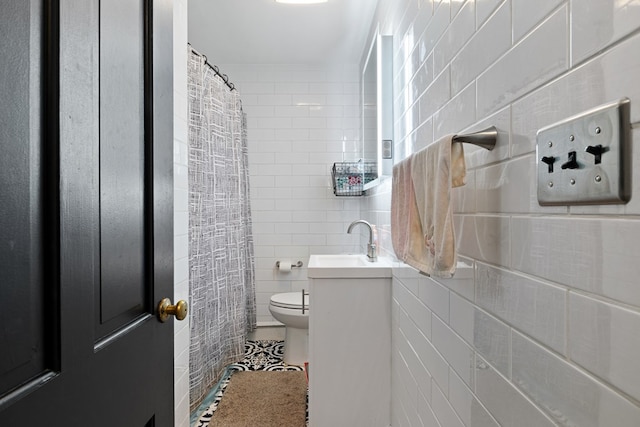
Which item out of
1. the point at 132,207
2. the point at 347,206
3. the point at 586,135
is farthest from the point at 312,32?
the point at 586,135

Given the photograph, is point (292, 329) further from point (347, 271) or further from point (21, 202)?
point (21, 202)

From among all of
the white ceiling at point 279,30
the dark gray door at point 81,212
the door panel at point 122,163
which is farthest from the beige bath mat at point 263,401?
the white ceiling at point 279,30

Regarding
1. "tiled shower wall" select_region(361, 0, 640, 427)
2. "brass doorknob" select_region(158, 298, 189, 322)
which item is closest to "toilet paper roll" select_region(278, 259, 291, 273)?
"tiled shower wall" select_region(361, 0, 640, 427)

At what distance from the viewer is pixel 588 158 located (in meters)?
0.44

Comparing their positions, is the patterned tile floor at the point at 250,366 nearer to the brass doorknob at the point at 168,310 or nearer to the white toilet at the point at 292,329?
the white toilet at the point at 292,329

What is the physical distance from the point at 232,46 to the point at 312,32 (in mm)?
669

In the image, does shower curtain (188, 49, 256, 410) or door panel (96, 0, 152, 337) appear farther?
shower curtain (188, 49, 256, 410)

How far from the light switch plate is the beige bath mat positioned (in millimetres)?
1831

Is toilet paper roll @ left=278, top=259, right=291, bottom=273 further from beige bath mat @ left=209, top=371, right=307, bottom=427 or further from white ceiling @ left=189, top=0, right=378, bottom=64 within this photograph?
white ceiling @ left=189, top=0, right=378, bottom=64

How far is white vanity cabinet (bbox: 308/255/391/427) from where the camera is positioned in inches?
Answer: 65.0

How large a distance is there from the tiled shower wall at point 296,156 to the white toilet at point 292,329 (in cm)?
59

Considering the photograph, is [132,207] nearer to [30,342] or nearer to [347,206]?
[30,342]

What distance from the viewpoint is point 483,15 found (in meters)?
0.76

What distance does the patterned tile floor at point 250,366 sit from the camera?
196cm
